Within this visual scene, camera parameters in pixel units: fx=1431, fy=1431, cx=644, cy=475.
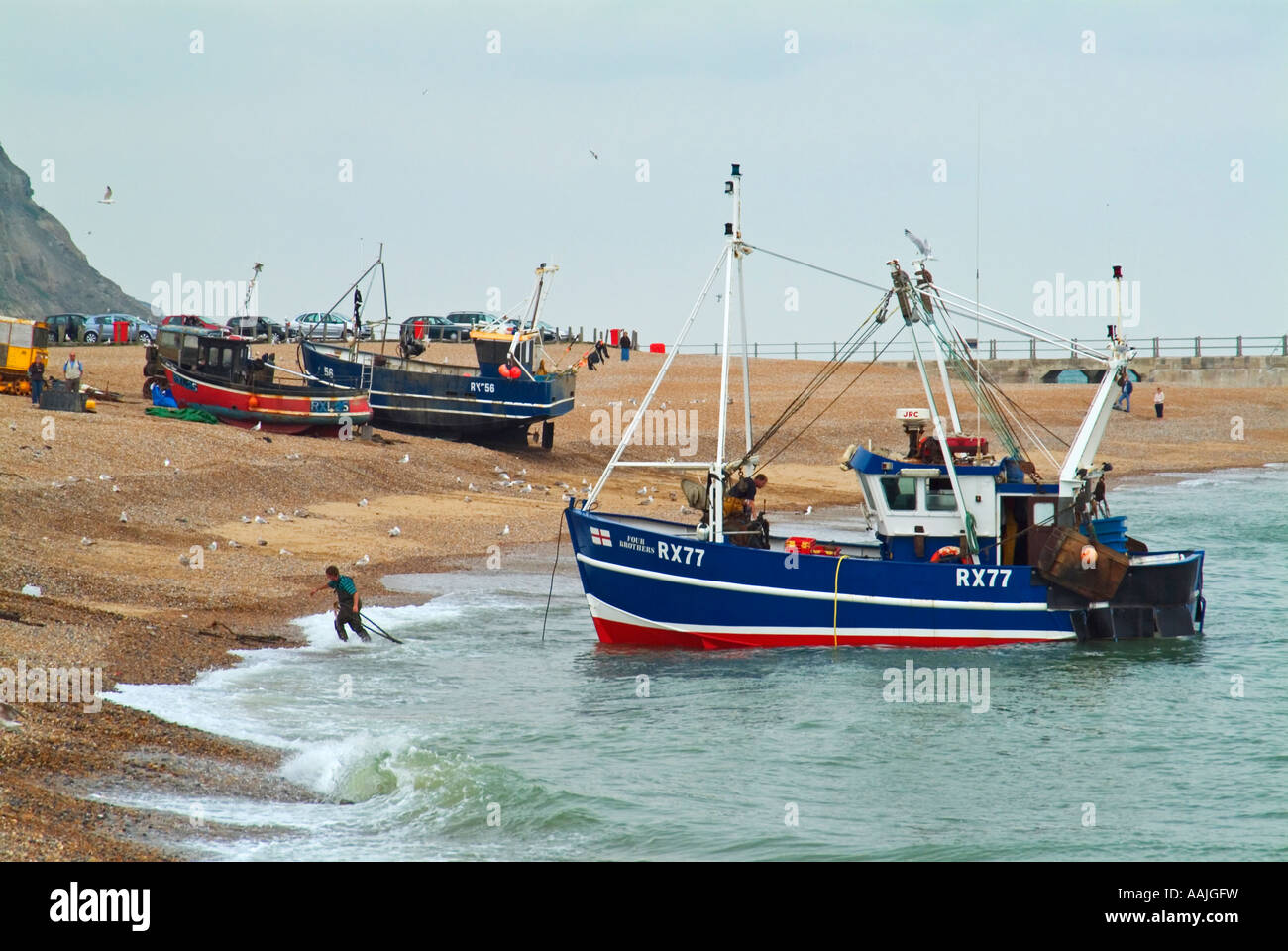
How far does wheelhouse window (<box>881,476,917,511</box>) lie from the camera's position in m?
23.2

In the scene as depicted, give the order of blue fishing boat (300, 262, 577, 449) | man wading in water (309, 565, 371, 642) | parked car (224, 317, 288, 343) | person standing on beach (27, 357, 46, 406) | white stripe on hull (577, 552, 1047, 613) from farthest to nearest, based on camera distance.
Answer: parked car (224, 317, 288, 343) → blue fishing boat (300, 262, 577, 449) → person standing on beach (27, 357, 46, 406) → white stripe on hull (577, 552, 1047, 613) → man wading in water (309, 565, 371, 642)

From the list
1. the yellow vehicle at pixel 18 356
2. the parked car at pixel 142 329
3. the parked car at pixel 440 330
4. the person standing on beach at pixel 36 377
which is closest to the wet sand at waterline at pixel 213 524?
the person standing on beach at pixel 36 377

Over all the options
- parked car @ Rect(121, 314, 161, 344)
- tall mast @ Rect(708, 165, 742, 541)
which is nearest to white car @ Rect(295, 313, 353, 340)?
parked car @ Rect(121, 314, 161, 344)

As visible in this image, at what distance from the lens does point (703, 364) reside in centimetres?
7525

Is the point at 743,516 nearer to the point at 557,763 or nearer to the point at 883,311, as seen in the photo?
the point at 883,311

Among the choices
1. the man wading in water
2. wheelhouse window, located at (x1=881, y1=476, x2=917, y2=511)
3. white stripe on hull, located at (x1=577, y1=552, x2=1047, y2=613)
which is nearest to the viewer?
the man wading in water

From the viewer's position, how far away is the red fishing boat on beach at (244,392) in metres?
41.2

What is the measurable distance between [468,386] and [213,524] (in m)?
16.1

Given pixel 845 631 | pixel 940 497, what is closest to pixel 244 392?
pixel 845 631

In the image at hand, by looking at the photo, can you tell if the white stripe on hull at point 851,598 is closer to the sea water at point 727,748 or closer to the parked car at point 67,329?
the sea water at point 727,748

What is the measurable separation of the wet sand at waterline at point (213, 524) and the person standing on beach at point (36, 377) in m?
0.79

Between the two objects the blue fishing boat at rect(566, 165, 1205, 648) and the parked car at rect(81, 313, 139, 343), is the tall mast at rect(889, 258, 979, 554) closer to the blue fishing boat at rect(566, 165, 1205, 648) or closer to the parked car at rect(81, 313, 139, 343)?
the blue fishing boat at rect(566, 165, 1205, 648)

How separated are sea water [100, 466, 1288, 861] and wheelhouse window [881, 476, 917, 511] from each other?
2.45 metres

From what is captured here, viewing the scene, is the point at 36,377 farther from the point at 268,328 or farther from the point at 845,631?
the point at 268,328
